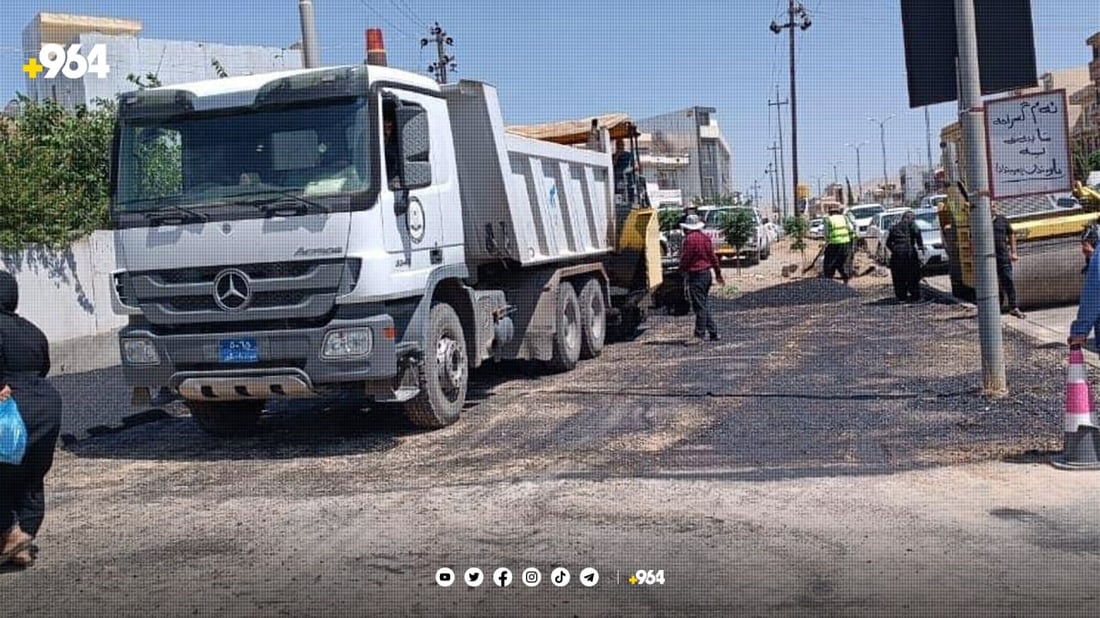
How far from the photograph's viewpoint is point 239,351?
343 inches

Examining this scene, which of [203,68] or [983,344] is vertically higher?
[203,68]

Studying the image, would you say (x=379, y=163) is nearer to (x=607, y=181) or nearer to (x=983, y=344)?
(x=983, y=344)

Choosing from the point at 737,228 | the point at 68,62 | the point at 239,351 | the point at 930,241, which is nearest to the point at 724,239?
the point at 737,228

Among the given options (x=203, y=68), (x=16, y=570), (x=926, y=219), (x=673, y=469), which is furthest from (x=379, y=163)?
(x=203, y=68)

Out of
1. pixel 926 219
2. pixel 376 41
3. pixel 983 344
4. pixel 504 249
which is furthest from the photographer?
pixel 926 219

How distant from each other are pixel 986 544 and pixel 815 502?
117 cm

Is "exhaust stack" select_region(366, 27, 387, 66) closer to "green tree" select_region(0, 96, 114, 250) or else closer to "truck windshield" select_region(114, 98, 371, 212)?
"truck windshield" select_region(114, 98, 371, 212)

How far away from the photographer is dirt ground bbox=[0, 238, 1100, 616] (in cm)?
527

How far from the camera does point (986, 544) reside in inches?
227

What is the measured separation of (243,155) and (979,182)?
6016 mm

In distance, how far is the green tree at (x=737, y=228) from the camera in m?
33.3

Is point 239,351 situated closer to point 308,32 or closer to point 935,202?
point 308,32

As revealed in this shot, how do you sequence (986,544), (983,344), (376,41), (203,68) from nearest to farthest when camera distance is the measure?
(986,544), (983,344), (376,41), (203,68)

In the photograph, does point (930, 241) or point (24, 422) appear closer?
point (24, 422)
